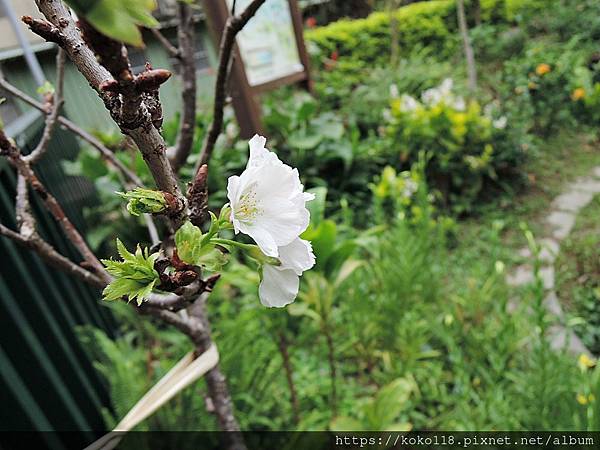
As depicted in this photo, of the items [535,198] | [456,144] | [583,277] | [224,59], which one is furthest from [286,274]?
[535,198]

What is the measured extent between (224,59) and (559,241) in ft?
8.19

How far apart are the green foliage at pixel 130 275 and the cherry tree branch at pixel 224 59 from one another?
29 centimetres

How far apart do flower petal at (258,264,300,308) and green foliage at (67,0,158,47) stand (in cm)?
26

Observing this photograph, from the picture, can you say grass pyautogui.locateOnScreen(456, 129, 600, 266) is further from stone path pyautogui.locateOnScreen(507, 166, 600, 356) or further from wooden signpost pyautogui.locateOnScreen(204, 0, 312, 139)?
wooden signpost pyautogui.locateOnScreen(204, 0, 312, 139)

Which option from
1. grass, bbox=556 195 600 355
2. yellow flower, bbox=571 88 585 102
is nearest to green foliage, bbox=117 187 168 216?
grass, bbox=556 195 600 355

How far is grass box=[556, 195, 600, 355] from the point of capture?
1.87 metres

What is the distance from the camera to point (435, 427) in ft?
4.98

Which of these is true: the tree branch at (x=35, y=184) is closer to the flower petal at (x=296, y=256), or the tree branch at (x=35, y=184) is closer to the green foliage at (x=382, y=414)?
the flower petal at (x=296, y=256)

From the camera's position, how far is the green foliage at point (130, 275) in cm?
41

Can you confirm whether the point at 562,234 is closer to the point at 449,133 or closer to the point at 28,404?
the point at 449,133

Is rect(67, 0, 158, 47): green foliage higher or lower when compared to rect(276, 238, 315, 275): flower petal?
higher

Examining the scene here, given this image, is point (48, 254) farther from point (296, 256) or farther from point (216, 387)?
A: point (296, 256)

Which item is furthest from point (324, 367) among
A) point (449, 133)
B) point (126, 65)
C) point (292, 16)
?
point (292, 16)

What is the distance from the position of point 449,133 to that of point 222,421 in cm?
271
